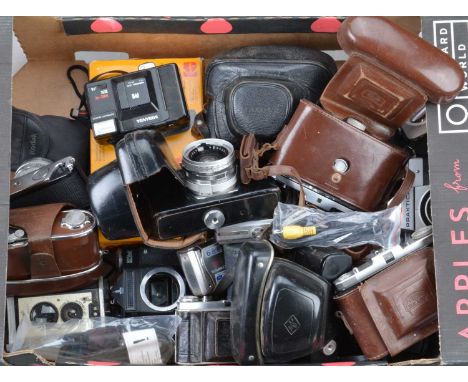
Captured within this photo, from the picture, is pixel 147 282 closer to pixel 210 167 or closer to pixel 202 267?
pixel 202 267

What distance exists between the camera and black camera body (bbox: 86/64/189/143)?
1.81 m

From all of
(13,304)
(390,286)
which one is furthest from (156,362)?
(390,286)

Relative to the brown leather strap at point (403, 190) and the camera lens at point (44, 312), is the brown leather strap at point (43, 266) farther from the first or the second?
the brown leather strap at point (403, 190)

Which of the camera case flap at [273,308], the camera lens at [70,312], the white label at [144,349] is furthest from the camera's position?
the camera lens at [70,312]

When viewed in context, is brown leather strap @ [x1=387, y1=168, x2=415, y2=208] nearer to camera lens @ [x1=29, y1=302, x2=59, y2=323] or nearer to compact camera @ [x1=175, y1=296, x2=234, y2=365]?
compact camera @ [x1=175, y1=296, x2=234, y2=365]

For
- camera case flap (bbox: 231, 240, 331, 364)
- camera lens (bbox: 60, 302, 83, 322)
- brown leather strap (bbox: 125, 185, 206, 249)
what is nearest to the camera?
camera case flap (bbox: 231, 240, 331, 364)

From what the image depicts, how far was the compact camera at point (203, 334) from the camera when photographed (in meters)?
1.65

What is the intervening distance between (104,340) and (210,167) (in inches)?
20.4

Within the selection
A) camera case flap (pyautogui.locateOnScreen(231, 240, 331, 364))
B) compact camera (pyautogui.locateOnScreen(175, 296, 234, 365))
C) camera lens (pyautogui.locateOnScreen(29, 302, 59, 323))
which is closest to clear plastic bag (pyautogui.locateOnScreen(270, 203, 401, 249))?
camera case flap (pyautogui.locateOnScreen(231, 240, 331, 364))

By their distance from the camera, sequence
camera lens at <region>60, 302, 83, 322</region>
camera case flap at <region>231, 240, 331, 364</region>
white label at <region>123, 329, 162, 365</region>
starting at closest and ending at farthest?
1. camera case flap at <region>231, 240, 331, 364</region>
2. white label at <region>123, 329, 162, 365</region>
3. camera lens at <region>60, 302, 83, 322</region>

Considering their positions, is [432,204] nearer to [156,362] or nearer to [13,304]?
[156,362]

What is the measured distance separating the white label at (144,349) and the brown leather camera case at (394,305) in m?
0.46

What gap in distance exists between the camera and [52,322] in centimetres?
181


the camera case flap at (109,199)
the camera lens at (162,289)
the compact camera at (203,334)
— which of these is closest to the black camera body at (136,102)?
the camera case flap at (109,199)
